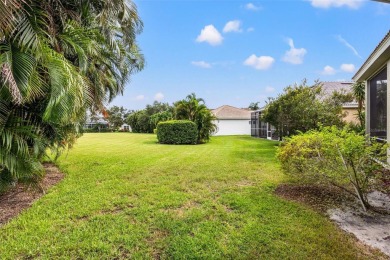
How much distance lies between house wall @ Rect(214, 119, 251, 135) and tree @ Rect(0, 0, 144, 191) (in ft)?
101

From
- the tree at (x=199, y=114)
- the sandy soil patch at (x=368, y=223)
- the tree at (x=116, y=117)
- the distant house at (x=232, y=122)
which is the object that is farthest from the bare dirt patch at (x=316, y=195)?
the tree at (x=116, y=117)

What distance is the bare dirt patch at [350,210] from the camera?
12.6 ft

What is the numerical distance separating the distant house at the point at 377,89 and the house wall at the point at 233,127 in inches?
1008

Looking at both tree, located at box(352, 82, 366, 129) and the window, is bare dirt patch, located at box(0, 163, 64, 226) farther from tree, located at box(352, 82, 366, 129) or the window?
tree, located at box(352, 82, 366, 129)

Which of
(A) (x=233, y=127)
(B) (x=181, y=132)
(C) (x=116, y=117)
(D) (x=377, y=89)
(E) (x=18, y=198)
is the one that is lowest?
(E) (x=18, y=198)

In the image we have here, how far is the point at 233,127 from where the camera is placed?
1492 inches

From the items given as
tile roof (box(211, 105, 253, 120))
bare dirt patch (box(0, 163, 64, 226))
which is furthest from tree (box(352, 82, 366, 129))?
tile roof (box(211, 105, 253, 120))

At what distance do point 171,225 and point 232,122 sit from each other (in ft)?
113

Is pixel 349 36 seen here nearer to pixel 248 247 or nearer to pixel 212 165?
pixel 212 165

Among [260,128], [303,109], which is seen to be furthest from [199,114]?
[260,128]

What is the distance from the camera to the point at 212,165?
9.98m

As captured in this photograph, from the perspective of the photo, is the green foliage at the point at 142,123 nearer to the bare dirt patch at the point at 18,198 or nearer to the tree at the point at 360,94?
the tree at the point at 360,94

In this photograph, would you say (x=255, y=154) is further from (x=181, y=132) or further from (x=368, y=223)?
(x=368, y=223)

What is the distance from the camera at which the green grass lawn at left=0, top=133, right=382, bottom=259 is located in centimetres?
341
